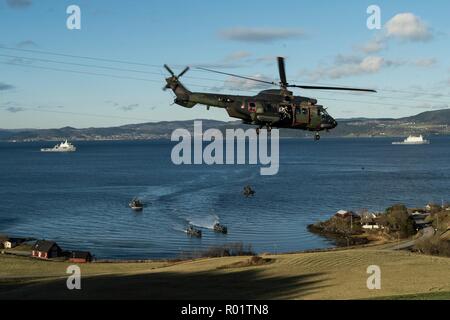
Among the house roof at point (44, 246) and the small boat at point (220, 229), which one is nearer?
the house roof at point (44, 246)

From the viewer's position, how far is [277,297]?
108ft

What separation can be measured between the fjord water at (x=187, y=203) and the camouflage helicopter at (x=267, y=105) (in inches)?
1529

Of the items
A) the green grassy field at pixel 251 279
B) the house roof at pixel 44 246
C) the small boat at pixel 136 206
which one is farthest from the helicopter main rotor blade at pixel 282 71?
the small boat at pixel 136 206

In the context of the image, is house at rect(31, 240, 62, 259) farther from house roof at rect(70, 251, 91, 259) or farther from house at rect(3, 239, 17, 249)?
house at rect(3, 239, 17, 249)

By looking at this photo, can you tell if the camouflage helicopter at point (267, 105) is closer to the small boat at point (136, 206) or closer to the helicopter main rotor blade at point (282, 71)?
the helicopter main rotor blade at point (282, 71)

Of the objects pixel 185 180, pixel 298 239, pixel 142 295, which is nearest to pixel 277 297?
pixel 142 295

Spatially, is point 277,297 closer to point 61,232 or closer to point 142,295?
point 142,295

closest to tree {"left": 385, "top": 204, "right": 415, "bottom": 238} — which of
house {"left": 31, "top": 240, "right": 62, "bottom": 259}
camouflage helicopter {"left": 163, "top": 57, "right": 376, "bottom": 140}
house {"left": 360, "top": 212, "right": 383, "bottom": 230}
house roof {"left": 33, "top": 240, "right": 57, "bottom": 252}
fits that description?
house {"left": 360, "top": 212, "right": 383, "bottom": 230}

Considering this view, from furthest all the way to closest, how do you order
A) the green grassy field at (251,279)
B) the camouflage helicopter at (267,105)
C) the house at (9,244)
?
the house at (9,244) → the green grassy field at (251,279) → the camouflage helicopter at (267,105)

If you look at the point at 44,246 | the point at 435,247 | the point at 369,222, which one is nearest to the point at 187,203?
the point at 369,222

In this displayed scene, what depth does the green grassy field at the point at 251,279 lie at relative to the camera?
33812 millimetres

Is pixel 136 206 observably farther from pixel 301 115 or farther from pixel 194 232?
pixel 301 115

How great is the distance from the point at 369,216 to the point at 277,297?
51.9m

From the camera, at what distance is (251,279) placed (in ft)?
132
